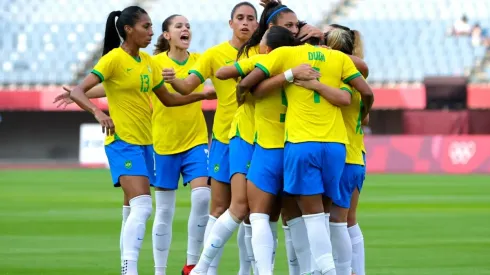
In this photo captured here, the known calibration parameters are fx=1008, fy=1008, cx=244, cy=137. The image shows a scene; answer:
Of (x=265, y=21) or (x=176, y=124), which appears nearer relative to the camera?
(x=265, y=21)

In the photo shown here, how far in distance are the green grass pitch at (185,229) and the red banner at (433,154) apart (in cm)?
435

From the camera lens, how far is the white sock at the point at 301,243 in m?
6.82

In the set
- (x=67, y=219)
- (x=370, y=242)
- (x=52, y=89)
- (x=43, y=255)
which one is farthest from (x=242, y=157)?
(x=52, y=89)

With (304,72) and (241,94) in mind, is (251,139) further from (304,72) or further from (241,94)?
(304,72)

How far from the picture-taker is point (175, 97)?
7840mm

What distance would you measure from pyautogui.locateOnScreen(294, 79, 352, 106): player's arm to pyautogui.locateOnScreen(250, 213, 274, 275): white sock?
90 centimetres

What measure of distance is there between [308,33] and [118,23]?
59.4 inches

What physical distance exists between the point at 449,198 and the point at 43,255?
1043cm

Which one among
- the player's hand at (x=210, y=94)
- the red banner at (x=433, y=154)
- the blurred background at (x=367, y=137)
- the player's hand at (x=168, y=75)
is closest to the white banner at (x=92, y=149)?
the blurred background at (x=367, y=137)

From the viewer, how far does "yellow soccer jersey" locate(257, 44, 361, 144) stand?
21.1 ft

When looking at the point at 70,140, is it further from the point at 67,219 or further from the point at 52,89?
the point at 67,219

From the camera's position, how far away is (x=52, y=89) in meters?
32.0

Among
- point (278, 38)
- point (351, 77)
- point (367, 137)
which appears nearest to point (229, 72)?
point (278, 38)

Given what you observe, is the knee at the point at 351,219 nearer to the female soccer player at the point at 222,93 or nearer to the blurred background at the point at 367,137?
the female soccer player at the point at 222,93
